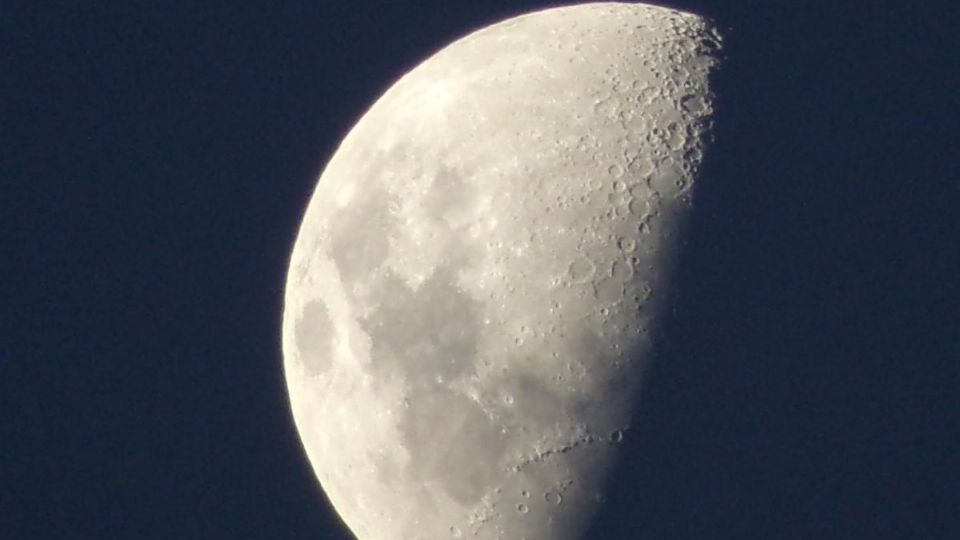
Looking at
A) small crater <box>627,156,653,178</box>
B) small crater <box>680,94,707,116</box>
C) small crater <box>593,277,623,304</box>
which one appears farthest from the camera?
small crater <box>680,94,707,116</box>

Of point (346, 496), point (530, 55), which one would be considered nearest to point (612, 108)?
point (530, 55)

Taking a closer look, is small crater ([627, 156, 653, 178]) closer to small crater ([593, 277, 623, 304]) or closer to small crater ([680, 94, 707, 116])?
small crater ([680, 94, 707, 116])

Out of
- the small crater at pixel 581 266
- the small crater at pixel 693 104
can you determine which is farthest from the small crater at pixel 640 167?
the small crater at pixel 581 266

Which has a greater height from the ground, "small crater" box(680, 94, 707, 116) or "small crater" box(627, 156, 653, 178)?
"small crater" box(680, 94, 707, 116)

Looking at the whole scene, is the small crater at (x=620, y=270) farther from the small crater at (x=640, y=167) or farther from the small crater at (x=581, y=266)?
the small crater at (x=640, y=167)

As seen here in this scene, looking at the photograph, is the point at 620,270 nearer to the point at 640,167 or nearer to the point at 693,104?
the point at 640,167

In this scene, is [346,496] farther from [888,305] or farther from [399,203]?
[888,305]

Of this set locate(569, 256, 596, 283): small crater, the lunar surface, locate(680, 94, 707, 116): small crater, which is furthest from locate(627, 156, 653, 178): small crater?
locate(569, 256, 596, 283): small crater

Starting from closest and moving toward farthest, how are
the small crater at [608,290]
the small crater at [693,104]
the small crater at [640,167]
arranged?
the small crater at [608,290], the small crater at [640,167], the small crater at [693,104]
